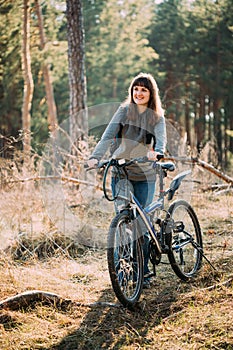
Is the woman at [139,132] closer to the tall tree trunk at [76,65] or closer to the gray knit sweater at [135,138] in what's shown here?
the gray knit sweater at [135,138]

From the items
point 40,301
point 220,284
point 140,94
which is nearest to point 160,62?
point 140,94

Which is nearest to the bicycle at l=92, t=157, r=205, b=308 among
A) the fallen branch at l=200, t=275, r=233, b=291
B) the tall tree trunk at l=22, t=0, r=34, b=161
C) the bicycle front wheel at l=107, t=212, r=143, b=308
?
the bicycle front wheel at l=107, t=212, r=143, b=308

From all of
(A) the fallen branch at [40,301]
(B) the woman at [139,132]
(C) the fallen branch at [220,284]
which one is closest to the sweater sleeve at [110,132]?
(B) the woman at [139,132]

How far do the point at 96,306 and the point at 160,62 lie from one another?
2145 centimetres

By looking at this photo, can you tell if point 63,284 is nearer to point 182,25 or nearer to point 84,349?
point 84,349

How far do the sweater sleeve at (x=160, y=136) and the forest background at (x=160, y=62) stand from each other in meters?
16.1

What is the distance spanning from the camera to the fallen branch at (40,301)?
144 inches

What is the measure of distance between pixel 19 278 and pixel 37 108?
19.6 metres

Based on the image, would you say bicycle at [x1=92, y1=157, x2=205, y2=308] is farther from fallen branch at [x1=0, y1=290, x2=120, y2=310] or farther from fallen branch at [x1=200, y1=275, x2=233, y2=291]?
Answer: fallen branch at [x1=200, y1=275, x2=233, y2=291]

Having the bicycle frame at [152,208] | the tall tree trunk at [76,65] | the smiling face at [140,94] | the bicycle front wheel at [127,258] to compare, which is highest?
the tall tree trunk at [76,65]

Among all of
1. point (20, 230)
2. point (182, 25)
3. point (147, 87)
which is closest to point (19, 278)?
point (20, 230)

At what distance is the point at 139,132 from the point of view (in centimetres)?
405

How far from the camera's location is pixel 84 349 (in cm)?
311

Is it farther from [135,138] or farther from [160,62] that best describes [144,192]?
[160,62]
